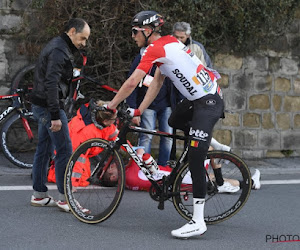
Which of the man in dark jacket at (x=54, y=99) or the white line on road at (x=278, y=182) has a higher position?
the man in dark jacket at (x=54, y=99)

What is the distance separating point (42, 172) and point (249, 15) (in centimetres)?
492

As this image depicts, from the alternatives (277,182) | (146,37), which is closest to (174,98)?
(277,182)

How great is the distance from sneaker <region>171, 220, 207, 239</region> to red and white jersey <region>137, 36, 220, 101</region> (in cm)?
110

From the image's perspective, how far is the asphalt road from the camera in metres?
4.93

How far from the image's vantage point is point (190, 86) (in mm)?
5062

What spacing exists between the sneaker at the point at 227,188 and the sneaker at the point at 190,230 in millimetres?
573

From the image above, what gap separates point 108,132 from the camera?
271 inches

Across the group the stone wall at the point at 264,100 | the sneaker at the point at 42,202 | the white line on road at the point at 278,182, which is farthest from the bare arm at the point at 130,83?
the stone wall at the point at 264,100

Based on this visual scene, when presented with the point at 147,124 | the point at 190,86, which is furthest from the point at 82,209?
the point at 147,124

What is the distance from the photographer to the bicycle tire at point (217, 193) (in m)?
5.41

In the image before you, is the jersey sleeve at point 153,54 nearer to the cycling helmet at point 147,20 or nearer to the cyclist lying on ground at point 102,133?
the cycling helmet at point 147,20

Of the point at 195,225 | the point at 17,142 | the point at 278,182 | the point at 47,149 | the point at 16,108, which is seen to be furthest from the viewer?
the point at 17,142

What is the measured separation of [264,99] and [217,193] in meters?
4.51

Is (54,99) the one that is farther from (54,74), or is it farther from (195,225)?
(195,225)
